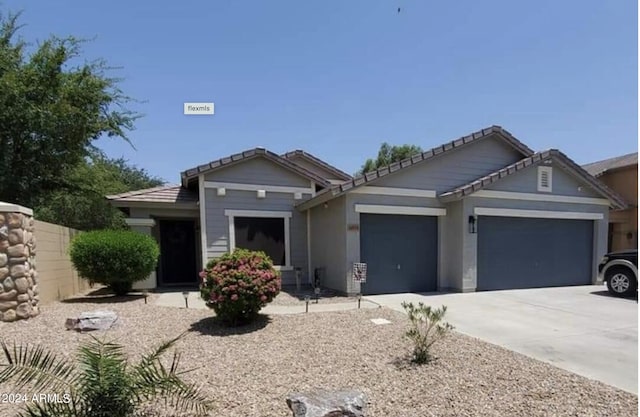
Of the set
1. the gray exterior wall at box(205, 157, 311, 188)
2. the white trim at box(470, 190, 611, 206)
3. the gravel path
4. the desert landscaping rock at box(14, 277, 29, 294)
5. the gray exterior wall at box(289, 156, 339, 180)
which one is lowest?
the gravel path

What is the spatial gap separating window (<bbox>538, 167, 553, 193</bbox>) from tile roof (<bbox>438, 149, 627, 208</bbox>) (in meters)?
0.35

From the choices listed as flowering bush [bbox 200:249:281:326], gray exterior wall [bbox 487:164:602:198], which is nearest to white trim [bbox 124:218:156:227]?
flowering bush [bbox 200:249:281:326]

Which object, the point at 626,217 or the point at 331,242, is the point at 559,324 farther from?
the point at 626,217

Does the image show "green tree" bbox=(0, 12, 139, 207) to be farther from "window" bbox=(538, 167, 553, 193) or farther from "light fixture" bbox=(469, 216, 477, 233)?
"window" bbox=(538, 167, 553, 193)

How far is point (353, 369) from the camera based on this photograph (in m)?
4.45

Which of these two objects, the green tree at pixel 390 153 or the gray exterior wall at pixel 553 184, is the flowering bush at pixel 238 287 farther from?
the green tree at pixel 390 153

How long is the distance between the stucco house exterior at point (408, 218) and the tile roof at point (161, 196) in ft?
0.21

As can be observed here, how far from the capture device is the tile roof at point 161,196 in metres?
10.7

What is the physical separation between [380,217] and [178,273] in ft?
25.0

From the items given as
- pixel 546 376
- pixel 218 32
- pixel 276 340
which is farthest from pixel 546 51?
pixel 276 340

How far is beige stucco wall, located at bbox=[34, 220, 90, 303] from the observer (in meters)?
7.71

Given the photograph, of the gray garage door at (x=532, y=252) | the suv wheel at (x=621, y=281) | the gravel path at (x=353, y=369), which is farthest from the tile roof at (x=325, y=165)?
the gravel path at (x=353, y=369)

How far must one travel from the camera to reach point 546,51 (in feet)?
28.3

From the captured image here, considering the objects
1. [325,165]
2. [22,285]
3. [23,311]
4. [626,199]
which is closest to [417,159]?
[325,165]
